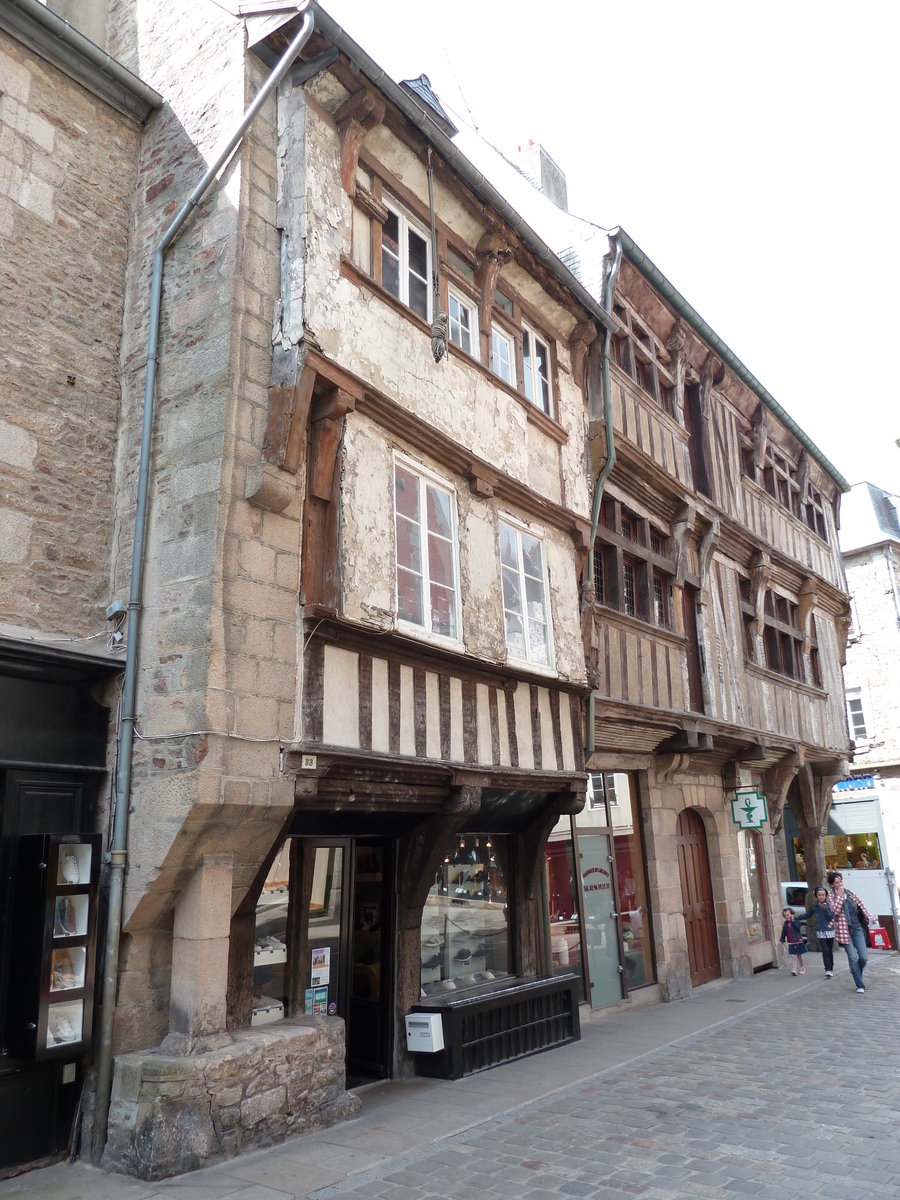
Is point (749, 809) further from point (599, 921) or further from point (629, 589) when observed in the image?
point (629, 589)

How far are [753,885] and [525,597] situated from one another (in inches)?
311

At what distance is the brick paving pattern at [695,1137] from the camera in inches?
177

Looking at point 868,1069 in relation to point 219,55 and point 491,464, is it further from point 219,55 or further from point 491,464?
point 219,55

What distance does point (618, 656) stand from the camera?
973cm

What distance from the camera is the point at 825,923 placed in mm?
11953

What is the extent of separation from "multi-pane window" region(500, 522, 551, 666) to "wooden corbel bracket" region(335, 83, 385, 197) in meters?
2.98

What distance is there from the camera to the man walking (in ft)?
35.1

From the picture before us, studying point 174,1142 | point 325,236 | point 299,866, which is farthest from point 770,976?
point 325,236

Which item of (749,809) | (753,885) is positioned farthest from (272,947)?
(753,885)

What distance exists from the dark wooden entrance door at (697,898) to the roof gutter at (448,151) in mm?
6526

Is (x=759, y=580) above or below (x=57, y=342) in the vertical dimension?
above

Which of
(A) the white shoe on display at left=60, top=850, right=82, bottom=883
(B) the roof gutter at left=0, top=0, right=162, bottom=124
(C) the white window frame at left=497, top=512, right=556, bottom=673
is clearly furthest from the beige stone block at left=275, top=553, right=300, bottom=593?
(B) the roof gutter at left=0, top=0, right=162, bottom=124

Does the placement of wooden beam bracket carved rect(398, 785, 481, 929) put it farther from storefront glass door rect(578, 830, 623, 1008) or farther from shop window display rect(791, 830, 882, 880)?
shop window display rect(791, 830, 882, 880)

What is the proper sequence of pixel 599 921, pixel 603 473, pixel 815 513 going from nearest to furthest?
pixel 603 473
pixel 599 921
pixel 815 513
